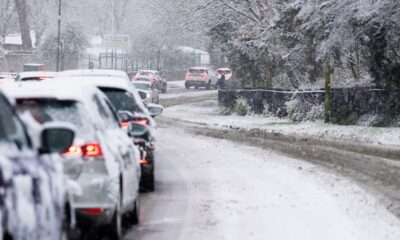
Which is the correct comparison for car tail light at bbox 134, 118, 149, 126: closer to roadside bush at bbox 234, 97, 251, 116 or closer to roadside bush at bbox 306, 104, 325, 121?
roadside bush at bbox 306, 104, 325, 121

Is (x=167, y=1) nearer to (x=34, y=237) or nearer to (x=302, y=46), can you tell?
(x=302, y=46)

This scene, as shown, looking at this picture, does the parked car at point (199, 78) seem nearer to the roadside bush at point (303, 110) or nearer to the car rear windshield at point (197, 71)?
the car rear windshield at point (197, 71)

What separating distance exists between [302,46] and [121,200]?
82.9ft

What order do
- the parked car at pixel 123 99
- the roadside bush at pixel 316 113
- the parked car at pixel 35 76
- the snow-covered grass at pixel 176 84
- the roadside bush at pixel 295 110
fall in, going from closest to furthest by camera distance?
the parked car at pixel 123 99, the parked car at pixel 35 76, the roadside bush at pixel 316 113, the roadside bush at pixel 295 110, the snow-covered grass at pixel 176 84

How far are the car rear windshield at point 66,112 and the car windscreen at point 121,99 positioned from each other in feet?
14.9

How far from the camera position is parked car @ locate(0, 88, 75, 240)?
567 centimetres

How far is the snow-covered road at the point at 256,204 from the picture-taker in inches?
413

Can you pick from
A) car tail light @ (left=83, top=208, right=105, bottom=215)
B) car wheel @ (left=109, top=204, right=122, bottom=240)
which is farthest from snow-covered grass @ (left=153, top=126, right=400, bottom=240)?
car tail light @ (left=83, top=208, right=105, bottom=215)

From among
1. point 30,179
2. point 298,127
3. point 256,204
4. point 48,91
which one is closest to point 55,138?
point 30,179

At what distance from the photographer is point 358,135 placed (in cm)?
2534

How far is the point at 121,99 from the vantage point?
13680mm

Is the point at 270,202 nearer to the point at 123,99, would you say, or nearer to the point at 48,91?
the point at 123,99

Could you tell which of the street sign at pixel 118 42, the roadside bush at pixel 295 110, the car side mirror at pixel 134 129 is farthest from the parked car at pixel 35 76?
the street sign at pixel 118 42

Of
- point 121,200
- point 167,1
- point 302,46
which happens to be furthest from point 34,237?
point 167,1
